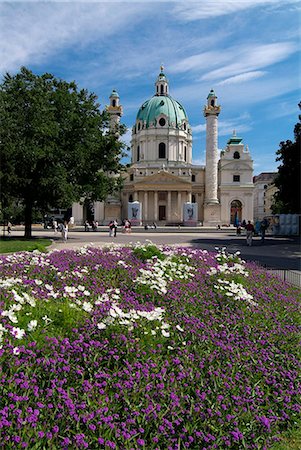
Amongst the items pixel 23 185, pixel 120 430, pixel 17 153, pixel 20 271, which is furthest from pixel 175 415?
pixel 23 185

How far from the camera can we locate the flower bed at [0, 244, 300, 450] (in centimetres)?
332

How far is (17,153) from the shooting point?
26.9 metres

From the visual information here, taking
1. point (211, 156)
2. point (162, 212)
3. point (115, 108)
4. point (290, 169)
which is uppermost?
point (115, 108)

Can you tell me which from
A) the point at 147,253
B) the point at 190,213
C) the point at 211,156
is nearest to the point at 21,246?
the point at 147,253

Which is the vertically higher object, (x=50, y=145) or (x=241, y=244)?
(x=50, y=145)

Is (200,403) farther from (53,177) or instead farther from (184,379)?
(53,177)

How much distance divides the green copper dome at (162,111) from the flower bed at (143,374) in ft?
308

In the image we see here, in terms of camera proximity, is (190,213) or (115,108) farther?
(115,108)

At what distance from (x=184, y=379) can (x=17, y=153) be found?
2513 cm

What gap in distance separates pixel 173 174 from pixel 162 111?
58.1 ft

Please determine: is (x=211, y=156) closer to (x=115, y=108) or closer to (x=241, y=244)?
(x=115, y=108)

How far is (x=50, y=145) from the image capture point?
2883 cm

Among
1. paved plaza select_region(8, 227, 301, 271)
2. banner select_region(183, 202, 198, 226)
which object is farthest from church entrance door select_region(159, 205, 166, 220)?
paved plaza select_region(8, 227, 301, 271)

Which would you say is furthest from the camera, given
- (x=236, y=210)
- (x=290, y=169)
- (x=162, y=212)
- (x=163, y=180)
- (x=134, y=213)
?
(x=236, y=210)
